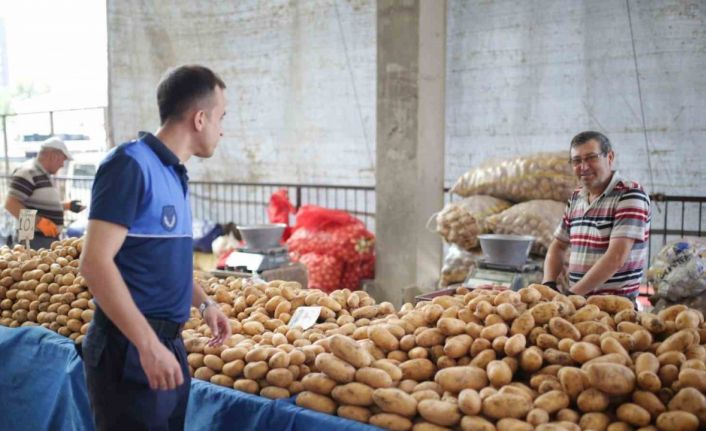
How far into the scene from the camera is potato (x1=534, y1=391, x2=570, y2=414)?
1.66 m

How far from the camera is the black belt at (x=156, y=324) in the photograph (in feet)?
5.75

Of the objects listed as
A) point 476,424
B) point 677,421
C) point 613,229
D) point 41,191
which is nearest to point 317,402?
point 476,424

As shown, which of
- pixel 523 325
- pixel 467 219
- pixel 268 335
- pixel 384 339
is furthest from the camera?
pixel 467 219

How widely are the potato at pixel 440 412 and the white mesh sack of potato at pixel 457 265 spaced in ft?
10.2

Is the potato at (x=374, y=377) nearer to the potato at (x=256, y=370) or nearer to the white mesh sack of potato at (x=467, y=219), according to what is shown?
the potato at (x=256, y=370)

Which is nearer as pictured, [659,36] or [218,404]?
[218,404]

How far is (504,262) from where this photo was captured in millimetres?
Result: 3807

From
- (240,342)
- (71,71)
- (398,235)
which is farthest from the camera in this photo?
(71,71)

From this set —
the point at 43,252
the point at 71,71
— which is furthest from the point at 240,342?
the point at 71,71

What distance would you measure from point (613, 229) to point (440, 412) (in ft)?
5.47

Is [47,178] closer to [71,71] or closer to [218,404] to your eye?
[218,404]

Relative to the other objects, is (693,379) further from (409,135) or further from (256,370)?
(409,135)

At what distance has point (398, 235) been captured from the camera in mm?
6105

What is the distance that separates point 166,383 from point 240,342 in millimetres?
764
